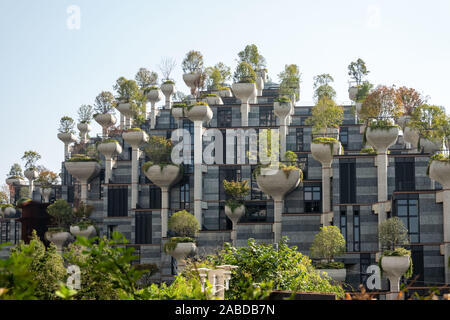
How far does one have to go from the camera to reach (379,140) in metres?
61.8

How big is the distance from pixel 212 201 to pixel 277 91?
94.1 ft

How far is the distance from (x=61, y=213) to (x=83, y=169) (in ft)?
20.5

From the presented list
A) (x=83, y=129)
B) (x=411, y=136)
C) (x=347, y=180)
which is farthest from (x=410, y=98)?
(x=83, y=129)

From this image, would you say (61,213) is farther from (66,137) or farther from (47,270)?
(47,270)

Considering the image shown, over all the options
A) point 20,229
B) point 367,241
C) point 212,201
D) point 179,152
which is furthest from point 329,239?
point 20,229

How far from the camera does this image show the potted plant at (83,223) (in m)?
81.8

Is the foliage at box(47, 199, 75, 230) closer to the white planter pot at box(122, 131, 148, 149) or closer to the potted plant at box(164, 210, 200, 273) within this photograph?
the white planter pot at box(122, 131, 148, 149)

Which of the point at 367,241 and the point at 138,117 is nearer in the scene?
the point at 367,241

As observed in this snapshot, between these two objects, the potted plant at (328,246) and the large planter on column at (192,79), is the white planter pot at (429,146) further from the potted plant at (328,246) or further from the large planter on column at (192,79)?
the large planter on column at (192,79)

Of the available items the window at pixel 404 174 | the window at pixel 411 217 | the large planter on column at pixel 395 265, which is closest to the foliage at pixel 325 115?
the window at pixel 404 174

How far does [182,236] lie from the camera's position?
239 feet

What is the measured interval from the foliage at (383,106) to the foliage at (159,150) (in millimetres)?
23675

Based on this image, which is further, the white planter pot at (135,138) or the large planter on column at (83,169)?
the large planter on column at (83,169)

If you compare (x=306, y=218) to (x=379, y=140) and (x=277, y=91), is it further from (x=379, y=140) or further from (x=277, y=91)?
(x=277, y=91)
